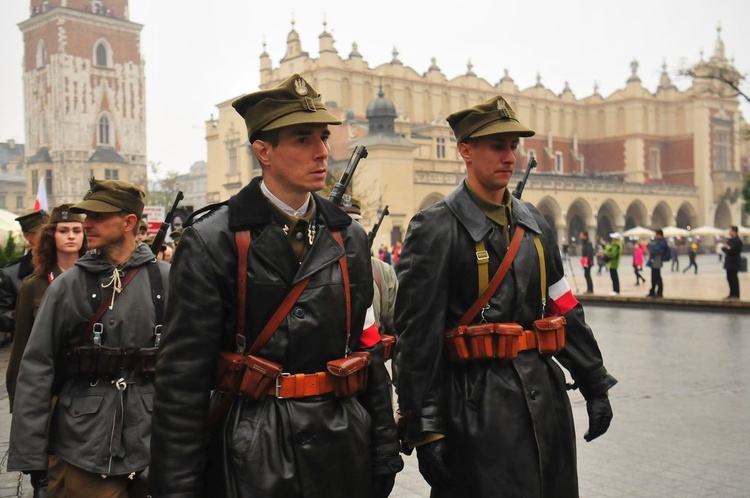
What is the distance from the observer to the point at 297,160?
3.17 metres

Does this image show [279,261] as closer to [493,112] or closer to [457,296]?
[457,296]

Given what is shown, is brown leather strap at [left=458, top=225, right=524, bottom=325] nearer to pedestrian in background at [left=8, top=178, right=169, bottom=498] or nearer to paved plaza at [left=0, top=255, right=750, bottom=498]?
pedestrian in background at [left=8, top=178, right=169, bottom=498]

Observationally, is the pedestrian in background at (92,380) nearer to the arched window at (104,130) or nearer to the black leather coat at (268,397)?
the black leather coat at (268,397)

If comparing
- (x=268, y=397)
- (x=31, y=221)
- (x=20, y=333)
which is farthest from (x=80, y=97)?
(x=268, y=397)

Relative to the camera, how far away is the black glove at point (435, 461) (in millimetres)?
3586

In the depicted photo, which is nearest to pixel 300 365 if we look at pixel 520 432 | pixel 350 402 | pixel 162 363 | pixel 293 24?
pixel 350 402

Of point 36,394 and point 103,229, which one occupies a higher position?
point 103,229

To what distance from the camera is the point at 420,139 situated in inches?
2413

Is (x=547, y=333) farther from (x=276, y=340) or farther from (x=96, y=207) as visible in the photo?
(x=96, y=207)

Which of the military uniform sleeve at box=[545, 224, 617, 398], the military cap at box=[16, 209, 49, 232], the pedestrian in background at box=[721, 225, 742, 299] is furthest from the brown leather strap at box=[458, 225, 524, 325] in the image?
the pedestrian in background at box=[721, 225, 742, 299]

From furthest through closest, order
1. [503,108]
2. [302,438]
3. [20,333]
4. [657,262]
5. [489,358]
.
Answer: [657,262], [20,333], [503,108], [489,358], [302,438]

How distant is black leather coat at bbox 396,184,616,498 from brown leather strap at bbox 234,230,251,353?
0.91 m

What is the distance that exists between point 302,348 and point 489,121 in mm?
1527

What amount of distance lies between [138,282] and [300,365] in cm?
174
